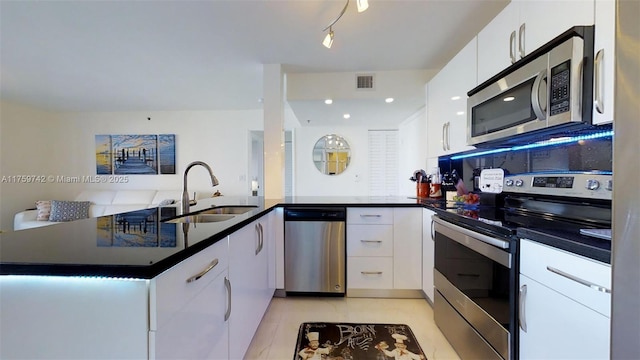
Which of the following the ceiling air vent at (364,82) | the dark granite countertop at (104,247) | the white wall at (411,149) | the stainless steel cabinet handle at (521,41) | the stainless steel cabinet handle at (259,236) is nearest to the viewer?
the dark granite countertop at (104,247)

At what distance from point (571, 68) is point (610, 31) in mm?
155

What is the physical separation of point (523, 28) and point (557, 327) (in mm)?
1442

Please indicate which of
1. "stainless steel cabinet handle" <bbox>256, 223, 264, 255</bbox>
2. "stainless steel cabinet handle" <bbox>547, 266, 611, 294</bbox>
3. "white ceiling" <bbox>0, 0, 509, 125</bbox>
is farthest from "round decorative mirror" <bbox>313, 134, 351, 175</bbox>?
"stainless steel cabinet handle" <bbox>547, 266, 611, 294</bbox>

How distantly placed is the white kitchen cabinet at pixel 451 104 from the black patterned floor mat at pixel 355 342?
1.46m

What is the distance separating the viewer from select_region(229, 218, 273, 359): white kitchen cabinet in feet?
3.95

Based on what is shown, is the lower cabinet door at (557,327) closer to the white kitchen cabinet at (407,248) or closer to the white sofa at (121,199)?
the white kitchen cabinet at (407,248)

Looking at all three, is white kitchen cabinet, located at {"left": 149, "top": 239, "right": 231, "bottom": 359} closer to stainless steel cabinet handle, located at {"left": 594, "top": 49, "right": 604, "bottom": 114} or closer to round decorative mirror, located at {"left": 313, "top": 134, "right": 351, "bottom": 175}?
stainless steel cabinet handle, located at {"left": 594, "top": 49, "right": 604, "bottom": 114}

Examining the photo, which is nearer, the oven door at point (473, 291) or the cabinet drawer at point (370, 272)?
the oven door at point (473, 291)

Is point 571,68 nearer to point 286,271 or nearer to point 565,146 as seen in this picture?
point 565,146

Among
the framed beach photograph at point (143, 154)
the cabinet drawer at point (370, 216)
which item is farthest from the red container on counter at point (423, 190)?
the framed beach photograph at point (143, 154)

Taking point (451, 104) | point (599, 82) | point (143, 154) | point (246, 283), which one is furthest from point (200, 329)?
point (143, 154)

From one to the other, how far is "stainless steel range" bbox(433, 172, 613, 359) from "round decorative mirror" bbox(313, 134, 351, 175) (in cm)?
316

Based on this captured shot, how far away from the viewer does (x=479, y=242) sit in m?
1.26

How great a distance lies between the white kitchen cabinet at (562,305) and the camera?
73 cm
